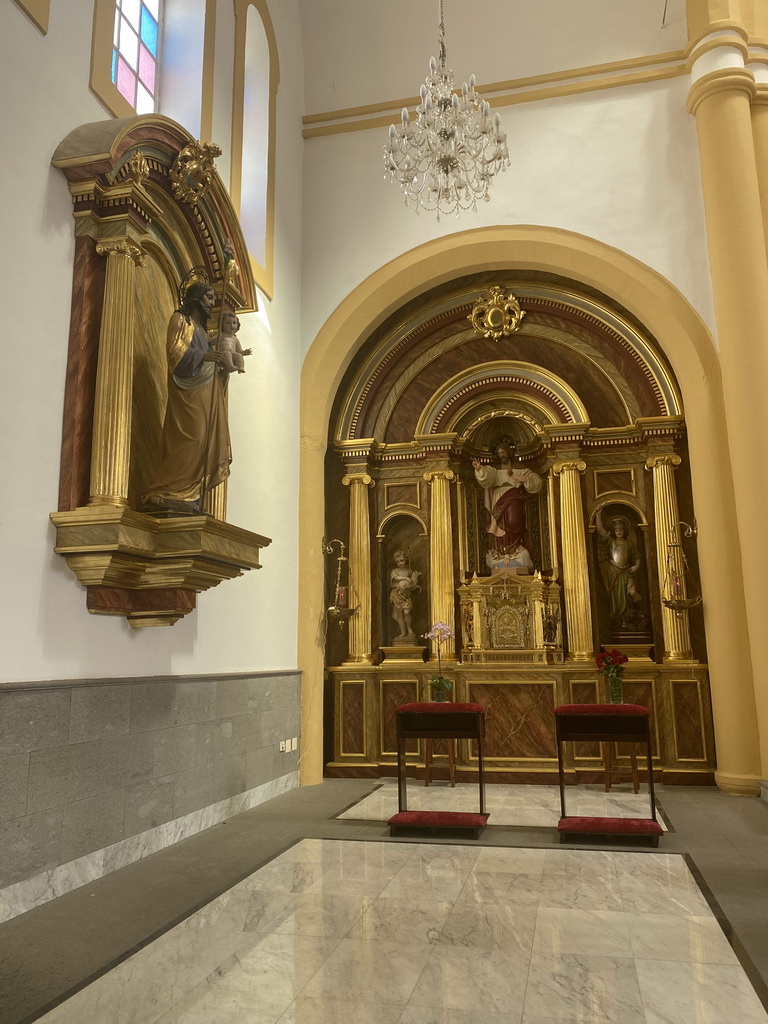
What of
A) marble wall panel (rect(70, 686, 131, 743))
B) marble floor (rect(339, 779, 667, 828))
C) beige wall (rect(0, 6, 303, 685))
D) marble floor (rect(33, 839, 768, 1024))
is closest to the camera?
marble floor (rect(33, 839, 768, 1024))

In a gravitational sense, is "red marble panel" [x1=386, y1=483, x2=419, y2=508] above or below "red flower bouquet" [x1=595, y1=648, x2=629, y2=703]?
above

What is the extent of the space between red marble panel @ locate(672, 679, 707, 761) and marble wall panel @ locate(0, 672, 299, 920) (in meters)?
4.11

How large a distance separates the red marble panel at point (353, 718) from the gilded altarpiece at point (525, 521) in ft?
0.07

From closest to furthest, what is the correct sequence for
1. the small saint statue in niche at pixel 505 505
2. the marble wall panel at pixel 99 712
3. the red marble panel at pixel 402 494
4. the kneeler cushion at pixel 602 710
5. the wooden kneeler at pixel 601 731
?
the marble wall panel at pixel 99 712 → the wooden kneeler at pixel 601 731 → the kneeler cushion at pixel 602 710 → the small saint statue in niche at pixel 505 505 → the red marble panel at pixel 402 494

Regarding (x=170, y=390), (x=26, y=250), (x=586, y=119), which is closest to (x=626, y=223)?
(x=586, y=119)

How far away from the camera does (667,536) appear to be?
8.63m

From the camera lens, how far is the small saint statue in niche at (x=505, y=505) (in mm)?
9398

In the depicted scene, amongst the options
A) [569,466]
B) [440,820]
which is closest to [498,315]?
[569,466]

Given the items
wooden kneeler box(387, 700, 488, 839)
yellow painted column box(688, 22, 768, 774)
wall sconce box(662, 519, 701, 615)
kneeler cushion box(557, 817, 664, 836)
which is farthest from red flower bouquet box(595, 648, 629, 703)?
kneeler cushion box(557, 817, 664, 836)

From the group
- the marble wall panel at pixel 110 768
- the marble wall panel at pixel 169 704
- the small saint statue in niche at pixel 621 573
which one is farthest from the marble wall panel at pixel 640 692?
the marble wall panel at pixel 169 704

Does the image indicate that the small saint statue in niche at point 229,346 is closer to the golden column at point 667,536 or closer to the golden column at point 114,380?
the golden column at point 114,380

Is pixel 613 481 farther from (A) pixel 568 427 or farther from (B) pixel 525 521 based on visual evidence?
(B) pixel 525 521

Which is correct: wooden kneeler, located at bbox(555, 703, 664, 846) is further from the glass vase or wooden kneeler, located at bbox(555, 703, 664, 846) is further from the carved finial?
the carved finial

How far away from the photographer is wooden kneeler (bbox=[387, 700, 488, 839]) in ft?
19.0
